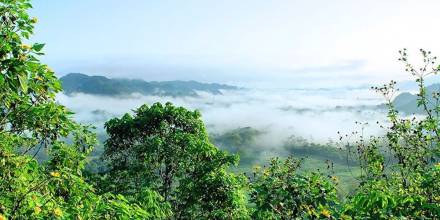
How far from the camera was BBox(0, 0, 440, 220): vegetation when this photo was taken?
877 cm

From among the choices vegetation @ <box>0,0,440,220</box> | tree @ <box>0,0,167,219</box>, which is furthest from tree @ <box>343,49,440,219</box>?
tree @ <box>0,0,167,219</box>

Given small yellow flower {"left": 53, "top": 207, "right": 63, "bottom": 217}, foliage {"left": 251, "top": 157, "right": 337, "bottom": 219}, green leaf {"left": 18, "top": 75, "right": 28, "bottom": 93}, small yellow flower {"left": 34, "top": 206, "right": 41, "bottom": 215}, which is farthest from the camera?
foliage {"left": 251, "top": 157, "right": 337, "bottom": 219}

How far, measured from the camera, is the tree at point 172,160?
31062 millimetres

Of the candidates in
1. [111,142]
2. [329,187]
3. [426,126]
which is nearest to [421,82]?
[426,126]

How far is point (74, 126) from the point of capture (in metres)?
10.2

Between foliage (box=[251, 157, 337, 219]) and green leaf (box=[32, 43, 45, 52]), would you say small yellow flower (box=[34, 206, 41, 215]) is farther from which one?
foliage (box=[251, 157, 337, 219])

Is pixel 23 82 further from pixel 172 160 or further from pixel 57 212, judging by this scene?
pixel 172 160

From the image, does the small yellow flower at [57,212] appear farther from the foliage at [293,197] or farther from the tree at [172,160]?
the tree at [172,160]

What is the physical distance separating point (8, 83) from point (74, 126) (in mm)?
2484

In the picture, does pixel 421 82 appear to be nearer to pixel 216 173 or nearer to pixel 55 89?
pixel 216 173

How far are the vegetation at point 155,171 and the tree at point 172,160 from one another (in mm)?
84

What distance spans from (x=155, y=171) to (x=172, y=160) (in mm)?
2256

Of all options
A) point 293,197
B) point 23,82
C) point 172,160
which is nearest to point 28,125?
point 23,82

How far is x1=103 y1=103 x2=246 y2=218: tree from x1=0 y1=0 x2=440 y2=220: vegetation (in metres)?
0.08
